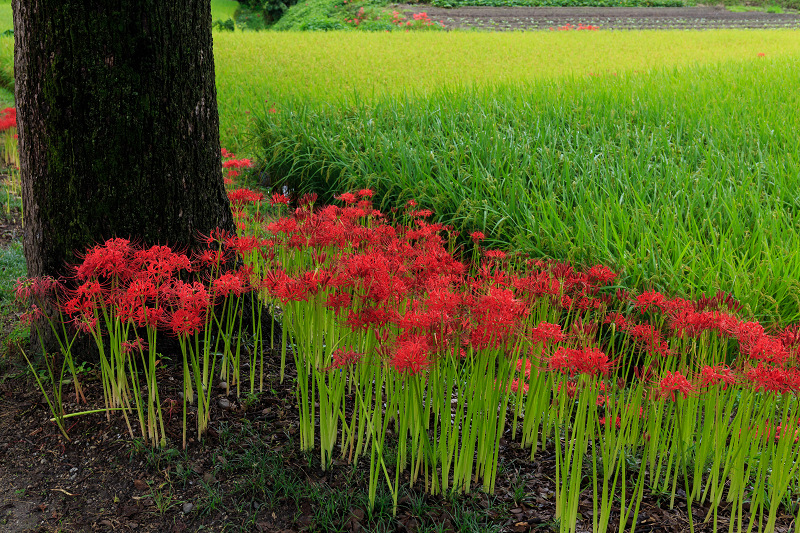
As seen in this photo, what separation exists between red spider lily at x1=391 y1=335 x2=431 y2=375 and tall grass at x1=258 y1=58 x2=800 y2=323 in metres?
1.41

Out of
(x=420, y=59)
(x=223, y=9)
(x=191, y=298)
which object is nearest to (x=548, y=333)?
(x=191, y=298)

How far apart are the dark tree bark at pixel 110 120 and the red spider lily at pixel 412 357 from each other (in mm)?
1389

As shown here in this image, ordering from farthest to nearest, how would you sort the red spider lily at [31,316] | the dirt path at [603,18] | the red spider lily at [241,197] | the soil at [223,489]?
1. the dirt path at [603,18]
2. the red spider lily at [241,197]
3. the red spider lily at [31,316]
4. the soil at [223,489]

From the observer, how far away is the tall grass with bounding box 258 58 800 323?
135 inches

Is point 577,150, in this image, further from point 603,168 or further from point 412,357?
point 412,357

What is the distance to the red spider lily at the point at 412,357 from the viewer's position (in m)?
1.79

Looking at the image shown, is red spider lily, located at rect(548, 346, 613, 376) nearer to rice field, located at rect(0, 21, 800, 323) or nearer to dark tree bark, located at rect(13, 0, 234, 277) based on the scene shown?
rice field, located at rect(0, 21, 800, 323)

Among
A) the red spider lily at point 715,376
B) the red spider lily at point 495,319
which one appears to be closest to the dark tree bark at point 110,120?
the red spider lily at point 495,319

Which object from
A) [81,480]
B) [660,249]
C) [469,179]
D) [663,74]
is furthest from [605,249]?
[663,74]

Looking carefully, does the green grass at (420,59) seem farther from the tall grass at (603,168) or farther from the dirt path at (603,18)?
the dirt path at (603,18)

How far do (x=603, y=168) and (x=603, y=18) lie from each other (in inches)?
782

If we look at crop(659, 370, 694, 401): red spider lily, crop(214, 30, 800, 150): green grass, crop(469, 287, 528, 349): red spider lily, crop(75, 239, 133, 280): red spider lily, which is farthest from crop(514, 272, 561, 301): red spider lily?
crop(214, 30, 800, 150): green grass

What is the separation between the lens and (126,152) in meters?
2.53

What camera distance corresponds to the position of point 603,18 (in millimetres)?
21766
